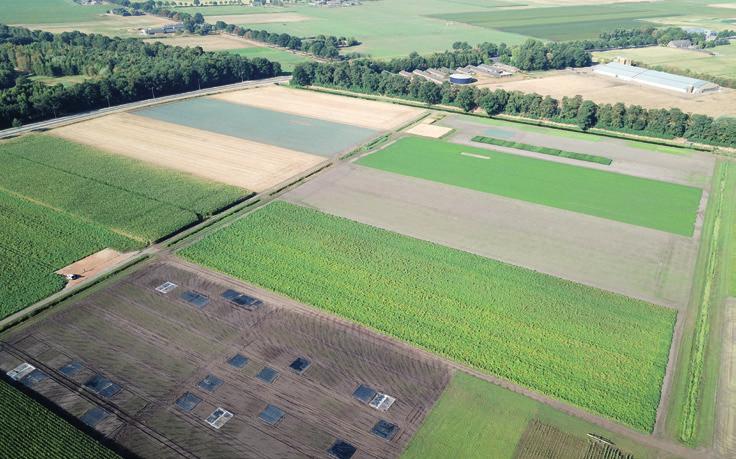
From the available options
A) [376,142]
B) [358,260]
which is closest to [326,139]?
[376,142]

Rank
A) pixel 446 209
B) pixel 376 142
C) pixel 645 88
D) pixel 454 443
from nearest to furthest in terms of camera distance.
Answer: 1. pixel 454 443
2. pixel 446 209
3. pixel 376 142
4. pixel 645 88

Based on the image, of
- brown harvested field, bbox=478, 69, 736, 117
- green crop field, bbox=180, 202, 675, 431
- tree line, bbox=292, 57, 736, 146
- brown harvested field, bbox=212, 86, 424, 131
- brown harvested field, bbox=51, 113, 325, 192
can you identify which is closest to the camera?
green crop field, bbox=180, 202, 675, 431

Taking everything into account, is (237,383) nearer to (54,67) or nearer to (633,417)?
(633,417)

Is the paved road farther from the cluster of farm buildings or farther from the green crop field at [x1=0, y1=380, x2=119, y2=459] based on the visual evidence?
the green crop field at [x1=0, y1=380, x2=119, y2=459]

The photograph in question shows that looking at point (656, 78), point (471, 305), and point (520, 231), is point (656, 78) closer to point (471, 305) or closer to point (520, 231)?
point (520, 231)

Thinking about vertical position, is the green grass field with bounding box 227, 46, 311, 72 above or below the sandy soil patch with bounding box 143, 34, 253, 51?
below

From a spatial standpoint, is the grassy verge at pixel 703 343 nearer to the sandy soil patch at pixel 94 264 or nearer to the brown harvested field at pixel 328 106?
the sandy soil patch at pixel 94 264

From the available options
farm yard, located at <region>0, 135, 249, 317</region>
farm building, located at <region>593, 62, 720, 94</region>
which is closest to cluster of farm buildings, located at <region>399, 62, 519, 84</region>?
farm building, located at <region>593, 62, 720, 94</region>

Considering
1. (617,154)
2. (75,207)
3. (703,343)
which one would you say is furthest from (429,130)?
(703,343)
